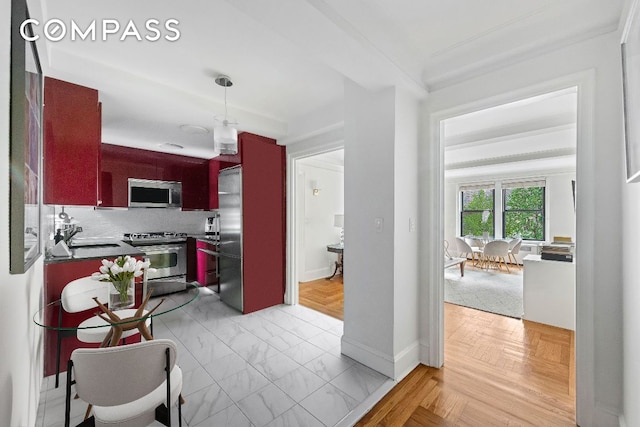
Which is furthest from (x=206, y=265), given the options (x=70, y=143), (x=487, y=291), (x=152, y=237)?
(x=487, y=291)

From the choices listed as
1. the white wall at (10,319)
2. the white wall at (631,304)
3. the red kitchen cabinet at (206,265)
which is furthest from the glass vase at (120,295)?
the white wall at (631,304)

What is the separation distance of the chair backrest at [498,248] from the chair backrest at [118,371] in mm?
6856

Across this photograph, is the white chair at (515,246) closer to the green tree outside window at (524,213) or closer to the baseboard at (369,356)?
the green tree outside window at (524,213)

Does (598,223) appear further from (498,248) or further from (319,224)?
(498,248)

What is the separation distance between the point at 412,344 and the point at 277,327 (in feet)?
4.96

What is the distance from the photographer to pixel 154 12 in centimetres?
170

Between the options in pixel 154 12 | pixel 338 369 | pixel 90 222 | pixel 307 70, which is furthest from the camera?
pixel 90 222

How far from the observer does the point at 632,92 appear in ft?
3.42

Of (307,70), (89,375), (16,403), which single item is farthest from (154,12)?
(16,403)

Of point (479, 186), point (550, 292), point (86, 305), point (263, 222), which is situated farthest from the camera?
point (479, 186)

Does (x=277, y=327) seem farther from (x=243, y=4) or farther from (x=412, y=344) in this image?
(x=243, y=4)

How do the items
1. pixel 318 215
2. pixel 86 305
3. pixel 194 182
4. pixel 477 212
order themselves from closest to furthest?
pixel 86 305, pixel 194 182, pixel 318 215, pixel 477 212

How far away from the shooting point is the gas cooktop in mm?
4238

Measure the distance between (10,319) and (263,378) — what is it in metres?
1.59
